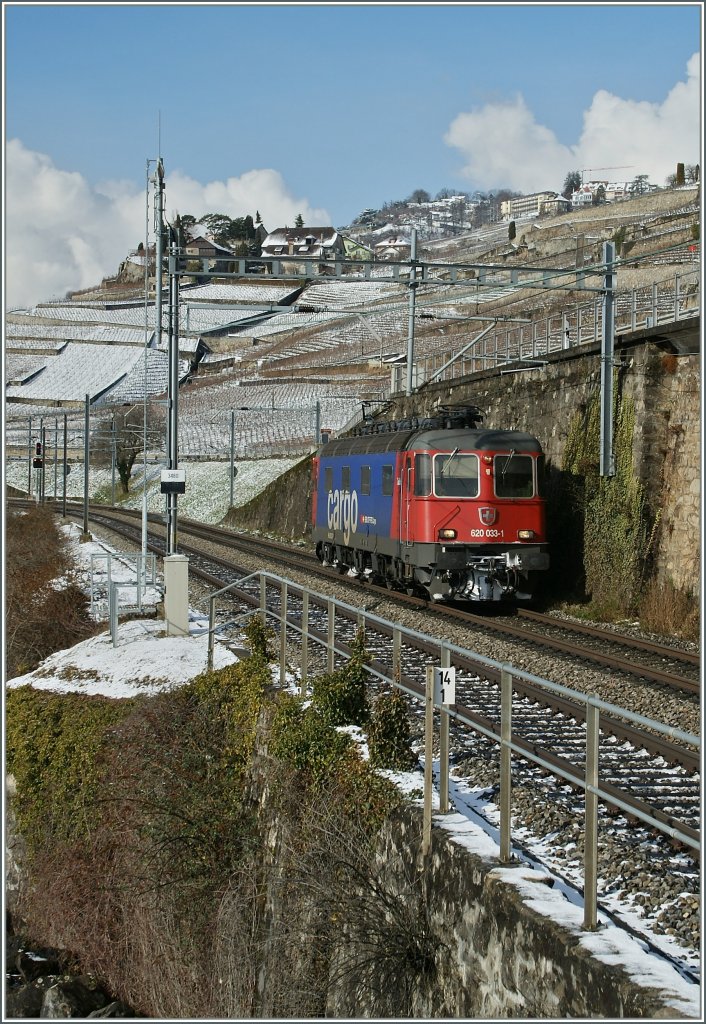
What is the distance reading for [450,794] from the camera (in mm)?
8586

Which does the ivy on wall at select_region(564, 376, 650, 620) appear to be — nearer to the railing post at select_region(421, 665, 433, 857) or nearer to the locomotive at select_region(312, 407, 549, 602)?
the locomotive at select_region(312, 407, 549, 602)

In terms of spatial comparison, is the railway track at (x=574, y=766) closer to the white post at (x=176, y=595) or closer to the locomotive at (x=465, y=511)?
the white post at (x=176, y=595)

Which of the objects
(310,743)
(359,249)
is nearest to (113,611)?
(310,743)

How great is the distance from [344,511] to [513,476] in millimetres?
6576

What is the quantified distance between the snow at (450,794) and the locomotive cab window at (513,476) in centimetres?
585

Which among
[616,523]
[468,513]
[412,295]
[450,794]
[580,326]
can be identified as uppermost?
[412,295]

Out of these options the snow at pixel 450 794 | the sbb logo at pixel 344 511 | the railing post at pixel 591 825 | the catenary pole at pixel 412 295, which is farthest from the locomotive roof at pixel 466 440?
the railing post at pixel 591 825

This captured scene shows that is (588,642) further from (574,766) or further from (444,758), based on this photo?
(444,758)

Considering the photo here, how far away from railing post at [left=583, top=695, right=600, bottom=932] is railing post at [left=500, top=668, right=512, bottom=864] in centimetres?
97

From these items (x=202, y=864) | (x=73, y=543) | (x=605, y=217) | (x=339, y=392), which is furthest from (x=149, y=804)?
(x=605, y=217)

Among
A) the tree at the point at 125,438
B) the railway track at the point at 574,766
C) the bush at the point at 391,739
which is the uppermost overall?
the tree at the point at 125,438

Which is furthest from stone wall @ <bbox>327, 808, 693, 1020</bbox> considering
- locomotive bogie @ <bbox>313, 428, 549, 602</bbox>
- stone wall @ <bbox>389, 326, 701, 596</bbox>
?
locomotive bogie @ <bbox>313, 428, 549, 602</bbox>

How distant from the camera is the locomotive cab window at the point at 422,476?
20.4m

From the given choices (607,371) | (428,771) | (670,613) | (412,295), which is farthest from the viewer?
(412,295)
